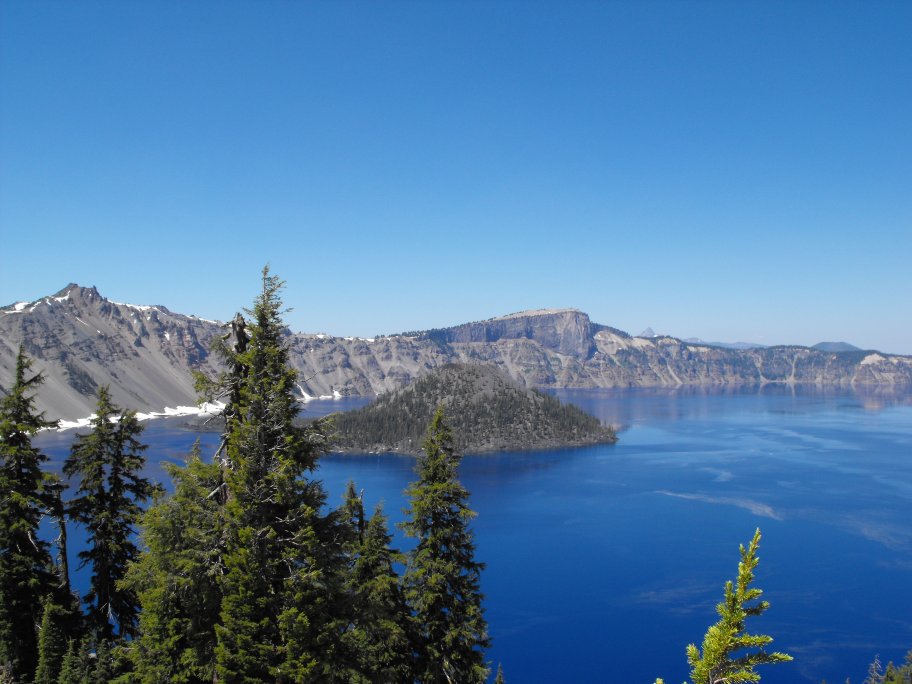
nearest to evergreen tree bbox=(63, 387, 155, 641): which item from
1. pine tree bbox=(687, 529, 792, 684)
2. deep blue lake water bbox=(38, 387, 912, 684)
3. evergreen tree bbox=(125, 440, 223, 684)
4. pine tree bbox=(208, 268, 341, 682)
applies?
evergreen tree bbox=(125, 440, 223, 684)

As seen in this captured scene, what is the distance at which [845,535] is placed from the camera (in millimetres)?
104000

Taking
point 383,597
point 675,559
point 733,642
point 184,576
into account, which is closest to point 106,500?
point 383,597

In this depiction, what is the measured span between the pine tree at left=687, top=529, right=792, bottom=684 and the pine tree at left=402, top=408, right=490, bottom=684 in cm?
1399

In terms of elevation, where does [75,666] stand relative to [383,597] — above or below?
below

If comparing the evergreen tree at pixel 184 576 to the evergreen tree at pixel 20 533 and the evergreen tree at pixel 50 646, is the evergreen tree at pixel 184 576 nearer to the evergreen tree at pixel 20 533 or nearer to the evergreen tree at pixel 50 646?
the evergreen tree at pixel 20 533

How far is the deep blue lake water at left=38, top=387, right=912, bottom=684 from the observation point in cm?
6450

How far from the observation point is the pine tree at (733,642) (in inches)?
356

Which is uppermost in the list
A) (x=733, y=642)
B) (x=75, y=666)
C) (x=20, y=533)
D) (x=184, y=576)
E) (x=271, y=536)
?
(x=733, y=642)

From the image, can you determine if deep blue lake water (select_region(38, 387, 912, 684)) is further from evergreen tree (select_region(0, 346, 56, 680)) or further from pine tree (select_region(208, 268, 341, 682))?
pine tree (select_region(208, 268, 341, 682))

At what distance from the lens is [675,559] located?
93125 mm

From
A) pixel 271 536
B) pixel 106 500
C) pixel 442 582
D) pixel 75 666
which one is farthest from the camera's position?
pixel 106 500

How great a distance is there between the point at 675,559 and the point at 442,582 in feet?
267

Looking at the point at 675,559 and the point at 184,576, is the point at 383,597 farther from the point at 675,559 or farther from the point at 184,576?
the point at 675,559

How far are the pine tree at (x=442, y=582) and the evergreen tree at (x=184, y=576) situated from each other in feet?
27.4
